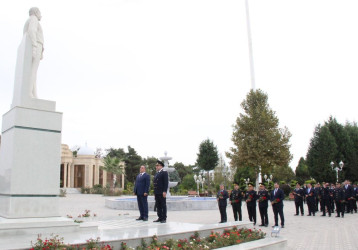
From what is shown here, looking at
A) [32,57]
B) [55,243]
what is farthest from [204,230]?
[32,57]

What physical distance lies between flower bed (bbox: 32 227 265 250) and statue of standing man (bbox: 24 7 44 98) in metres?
3.43

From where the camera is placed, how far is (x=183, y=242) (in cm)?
643

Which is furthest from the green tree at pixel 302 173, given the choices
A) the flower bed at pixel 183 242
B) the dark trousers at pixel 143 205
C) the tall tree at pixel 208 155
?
the flower bed at pixel 183 242

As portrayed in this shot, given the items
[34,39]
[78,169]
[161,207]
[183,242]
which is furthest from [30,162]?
[78,169]

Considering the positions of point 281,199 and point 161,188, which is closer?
point 161,188

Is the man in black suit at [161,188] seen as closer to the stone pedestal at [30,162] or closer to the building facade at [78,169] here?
the stone pedestal at [30,162]

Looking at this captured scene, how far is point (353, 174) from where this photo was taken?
36.9m

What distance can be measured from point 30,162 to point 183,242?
345cm

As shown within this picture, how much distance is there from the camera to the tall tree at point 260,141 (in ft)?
80.3

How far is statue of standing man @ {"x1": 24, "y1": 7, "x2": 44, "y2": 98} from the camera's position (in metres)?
7.59

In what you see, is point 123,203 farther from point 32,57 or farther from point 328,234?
point 32,57

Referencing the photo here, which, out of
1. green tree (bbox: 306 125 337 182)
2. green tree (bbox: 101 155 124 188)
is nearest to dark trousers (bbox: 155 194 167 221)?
green tree (bbox: 306 125 337 182)

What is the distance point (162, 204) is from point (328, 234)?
561 centimetres

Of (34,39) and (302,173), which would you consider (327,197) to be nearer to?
(34,39)
